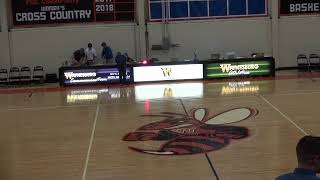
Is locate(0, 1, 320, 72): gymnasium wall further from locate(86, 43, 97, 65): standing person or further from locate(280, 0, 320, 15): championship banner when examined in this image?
locate(86, 43, 97, 65): standing person

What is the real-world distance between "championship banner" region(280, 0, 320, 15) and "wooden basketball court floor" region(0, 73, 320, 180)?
6.91 metres

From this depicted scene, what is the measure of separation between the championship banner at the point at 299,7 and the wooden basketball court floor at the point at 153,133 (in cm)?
691

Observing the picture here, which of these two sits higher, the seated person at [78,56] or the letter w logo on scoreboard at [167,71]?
the seated person at [78,56]

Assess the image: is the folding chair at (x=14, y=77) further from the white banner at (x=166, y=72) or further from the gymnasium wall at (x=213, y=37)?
the gymnasium wall at (x=213, y=37)

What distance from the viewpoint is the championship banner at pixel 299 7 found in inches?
1071

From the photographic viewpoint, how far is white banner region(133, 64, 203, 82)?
23766 millimetres

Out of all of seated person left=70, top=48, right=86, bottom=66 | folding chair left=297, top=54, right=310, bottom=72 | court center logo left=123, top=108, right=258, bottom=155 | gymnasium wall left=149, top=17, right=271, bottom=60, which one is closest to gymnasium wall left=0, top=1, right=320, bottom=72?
gymnasium wall left=149, top=17, right=271, bottom=60

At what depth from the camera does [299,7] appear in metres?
27.2

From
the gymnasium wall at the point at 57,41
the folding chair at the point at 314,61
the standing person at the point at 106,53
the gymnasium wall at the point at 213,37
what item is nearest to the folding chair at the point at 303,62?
the folding chair at the point at 314,61

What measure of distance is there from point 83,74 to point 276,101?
10023mm

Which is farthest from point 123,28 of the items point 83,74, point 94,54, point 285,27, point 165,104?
point 165,104

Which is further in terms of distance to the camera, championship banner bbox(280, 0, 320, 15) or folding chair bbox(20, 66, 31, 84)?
championship banner bbox(280, 0, 320, 15)

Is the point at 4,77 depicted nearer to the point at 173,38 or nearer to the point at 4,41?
the point at 4,41

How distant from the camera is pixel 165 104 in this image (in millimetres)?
17266
